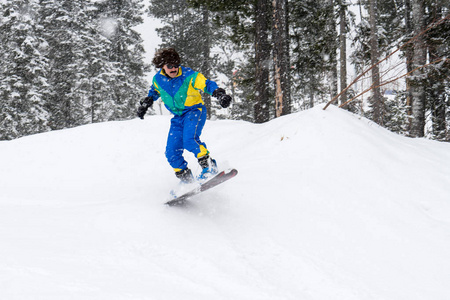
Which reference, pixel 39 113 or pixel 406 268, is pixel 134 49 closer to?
pixel 39 113

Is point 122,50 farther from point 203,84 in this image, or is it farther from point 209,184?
point 209,184

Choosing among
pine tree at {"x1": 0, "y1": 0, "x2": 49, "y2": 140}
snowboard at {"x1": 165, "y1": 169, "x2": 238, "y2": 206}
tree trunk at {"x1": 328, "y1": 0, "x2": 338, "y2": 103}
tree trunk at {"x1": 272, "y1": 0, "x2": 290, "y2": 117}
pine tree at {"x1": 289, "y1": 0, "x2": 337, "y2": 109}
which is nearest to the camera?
snowboard at {"x1": 165, "y1": 169, "x2": 238, "y2": 206}

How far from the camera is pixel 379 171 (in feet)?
13.3

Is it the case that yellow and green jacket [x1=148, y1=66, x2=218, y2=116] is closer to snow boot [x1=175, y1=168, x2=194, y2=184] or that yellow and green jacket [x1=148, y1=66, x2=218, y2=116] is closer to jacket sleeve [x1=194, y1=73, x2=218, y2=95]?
jacket sleeve [x1=194, y1=73, x2=218, y2=95]

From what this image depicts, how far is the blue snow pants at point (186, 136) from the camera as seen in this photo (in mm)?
3809

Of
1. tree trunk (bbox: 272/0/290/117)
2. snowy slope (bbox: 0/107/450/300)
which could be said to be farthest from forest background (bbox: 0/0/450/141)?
snowy slope (bbox: 0/107/450/300)

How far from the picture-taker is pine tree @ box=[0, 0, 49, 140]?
16.8 meters

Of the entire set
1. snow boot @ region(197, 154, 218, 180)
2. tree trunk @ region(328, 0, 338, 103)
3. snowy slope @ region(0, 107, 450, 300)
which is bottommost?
snowy slope @ region(0, 107, 450, 300)

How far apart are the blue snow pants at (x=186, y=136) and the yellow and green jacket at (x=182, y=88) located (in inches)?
3.9

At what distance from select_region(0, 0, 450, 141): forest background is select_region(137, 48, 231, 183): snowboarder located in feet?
→ 11.9

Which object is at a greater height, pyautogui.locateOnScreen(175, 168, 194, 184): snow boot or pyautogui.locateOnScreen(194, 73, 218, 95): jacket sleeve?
pyautogui.locateOnScreen(194, 73, 218, 95): jacket sleeve

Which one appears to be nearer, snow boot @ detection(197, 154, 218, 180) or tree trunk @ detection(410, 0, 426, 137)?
snow boot @ detection(197, 154, 218, 180)

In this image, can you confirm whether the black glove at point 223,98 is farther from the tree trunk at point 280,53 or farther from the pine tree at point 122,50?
the pine tree at point 122,50

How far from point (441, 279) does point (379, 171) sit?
180 centimetres
